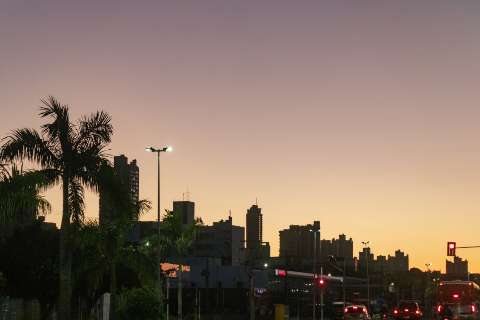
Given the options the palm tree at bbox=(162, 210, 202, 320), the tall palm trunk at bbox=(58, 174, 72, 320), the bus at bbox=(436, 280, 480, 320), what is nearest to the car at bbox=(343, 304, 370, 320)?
the bus at bbox=(436, 280, 480, 320)

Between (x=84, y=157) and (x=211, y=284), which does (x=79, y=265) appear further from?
(x=211, y=284)

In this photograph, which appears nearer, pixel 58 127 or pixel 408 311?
pixel 58 127

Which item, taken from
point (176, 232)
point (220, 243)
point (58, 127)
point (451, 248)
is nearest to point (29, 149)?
point (58, 127)

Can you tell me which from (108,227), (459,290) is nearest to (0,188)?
(108,227)

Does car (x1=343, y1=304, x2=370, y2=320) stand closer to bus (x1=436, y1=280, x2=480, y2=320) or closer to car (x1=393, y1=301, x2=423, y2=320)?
bus (x1=436, y1=280, x2=480, y2=320)

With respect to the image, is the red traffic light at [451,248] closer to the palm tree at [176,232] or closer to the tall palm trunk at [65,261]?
the palm tree at [176,232]

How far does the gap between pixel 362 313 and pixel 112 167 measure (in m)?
26.0

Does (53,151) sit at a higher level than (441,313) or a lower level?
higher

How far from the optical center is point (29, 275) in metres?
52.1

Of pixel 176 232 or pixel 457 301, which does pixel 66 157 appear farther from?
pixel 457 301

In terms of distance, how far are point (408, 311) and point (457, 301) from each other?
12.8ft

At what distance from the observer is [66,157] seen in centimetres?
2939

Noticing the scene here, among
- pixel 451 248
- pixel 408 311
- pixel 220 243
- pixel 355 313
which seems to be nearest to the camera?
pixel 355 313

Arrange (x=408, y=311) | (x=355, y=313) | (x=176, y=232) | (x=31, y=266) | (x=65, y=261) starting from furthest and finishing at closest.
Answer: (x=408, y=311), (x=176, y=232), (x=31, y=266), (x=355, y=313), (x=65, y=261)
